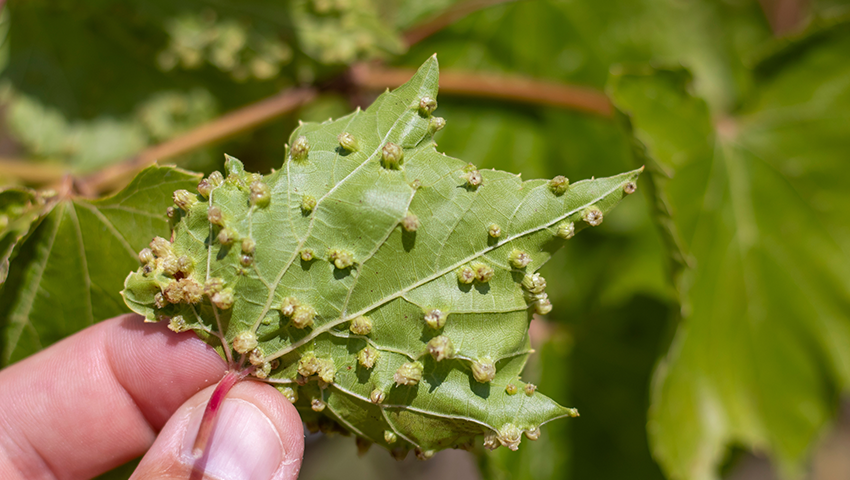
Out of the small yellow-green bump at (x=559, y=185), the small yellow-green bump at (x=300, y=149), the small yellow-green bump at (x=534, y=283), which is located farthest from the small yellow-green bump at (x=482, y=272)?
the small yellow-green bump at (x=300, y=149)

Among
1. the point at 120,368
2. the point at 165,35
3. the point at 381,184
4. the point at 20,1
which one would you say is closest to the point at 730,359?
the point at 381,184

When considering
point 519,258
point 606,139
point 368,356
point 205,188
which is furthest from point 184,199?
point 606,139

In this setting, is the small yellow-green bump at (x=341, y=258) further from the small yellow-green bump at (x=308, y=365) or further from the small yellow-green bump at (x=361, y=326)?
the small yellow-green bump at (x=308, y=365)

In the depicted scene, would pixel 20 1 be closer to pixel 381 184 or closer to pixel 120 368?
pixel 120 368

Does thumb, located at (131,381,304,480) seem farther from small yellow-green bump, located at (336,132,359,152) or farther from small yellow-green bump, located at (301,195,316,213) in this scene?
small yellow-green bump, located at (336,132,359,152)

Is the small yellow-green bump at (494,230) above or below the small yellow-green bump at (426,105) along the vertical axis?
below

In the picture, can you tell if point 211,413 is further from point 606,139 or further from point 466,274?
point 606,139
